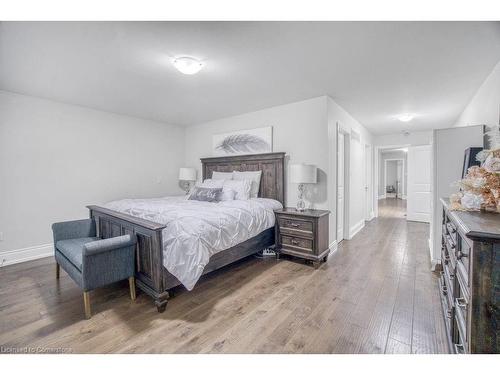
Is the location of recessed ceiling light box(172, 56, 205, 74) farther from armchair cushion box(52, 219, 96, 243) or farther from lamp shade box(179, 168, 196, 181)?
lamp shade box(179, 168, 196, 181)

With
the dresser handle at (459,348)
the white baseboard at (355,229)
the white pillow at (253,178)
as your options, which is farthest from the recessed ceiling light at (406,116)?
the dresser handle at (459,348)

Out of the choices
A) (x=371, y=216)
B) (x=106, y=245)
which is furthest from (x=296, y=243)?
(x=371, y=216)

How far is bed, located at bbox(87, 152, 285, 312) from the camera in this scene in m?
2.06

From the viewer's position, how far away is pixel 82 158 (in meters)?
3.83

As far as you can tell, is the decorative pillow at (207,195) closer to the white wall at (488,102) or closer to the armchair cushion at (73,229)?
the armchair cushion at (73,229)

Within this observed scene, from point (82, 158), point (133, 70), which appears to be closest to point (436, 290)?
point (133, 70)

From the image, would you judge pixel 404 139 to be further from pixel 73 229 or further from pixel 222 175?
pixel 73 229

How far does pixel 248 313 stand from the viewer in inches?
79.0

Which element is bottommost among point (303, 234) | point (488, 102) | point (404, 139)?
point (303, 234)

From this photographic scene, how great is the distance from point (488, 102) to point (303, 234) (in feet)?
8.45

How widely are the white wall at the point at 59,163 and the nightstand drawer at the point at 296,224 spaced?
9.71 ft

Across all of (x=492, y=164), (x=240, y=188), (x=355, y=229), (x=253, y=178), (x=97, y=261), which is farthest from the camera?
(x=355, y=229)

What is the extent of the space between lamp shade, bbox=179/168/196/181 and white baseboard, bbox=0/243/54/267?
2.41 meters
